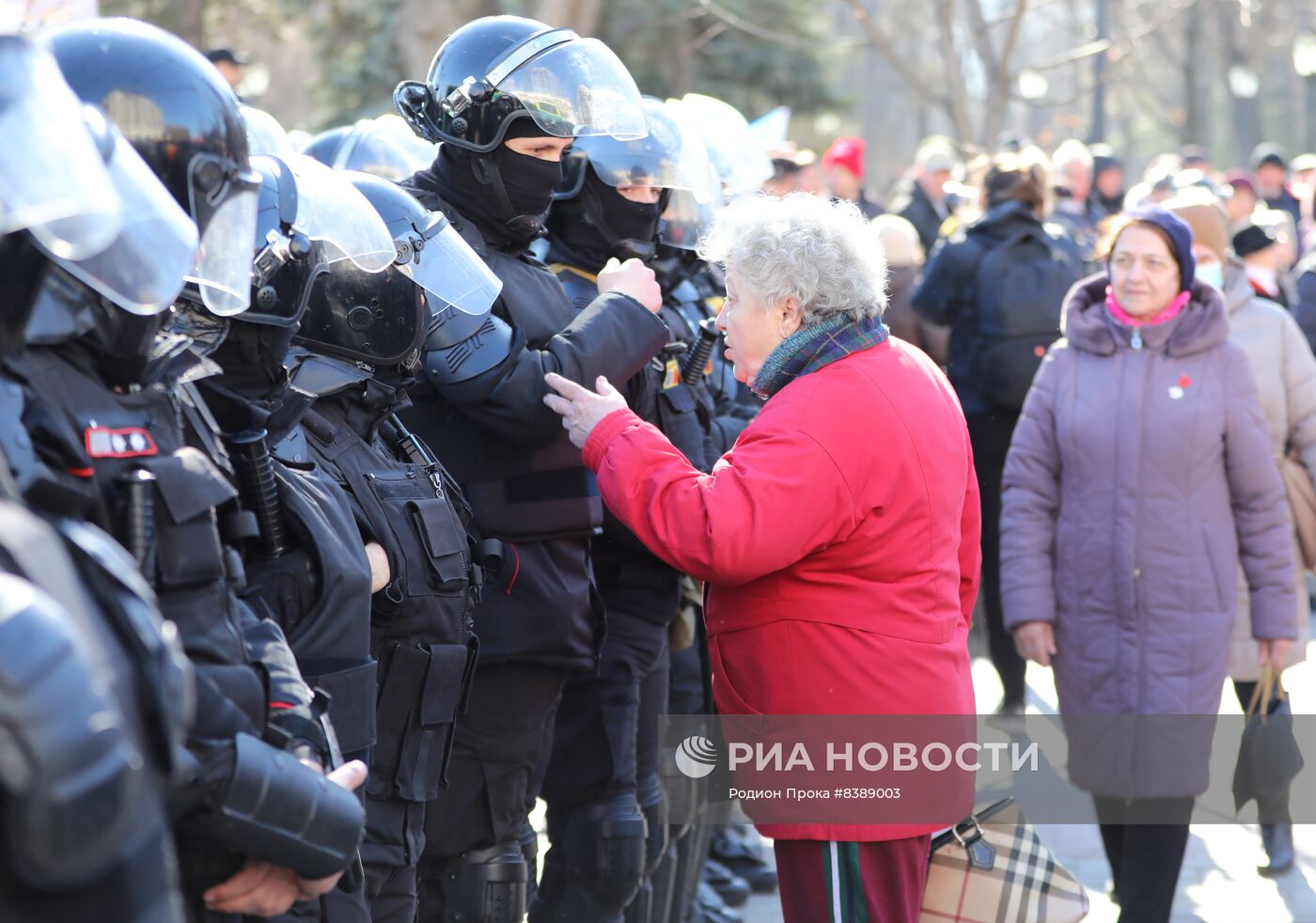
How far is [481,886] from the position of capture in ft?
11.8

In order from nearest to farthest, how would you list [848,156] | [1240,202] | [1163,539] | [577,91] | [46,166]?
[46,166] → [577,91] → [1163,539] → [848,156] → [1240,202]

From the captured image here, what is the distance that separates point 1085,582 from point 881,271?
1.80m

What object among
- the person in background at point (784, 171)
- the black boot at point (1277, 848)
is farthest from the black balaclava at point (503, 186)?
the person in background at point (784, 171)

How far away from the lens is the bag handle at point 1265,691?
5.04 m

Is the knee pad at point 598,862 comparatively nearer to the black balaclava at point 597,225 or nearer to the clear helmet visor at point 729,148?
the black balaclava at point 597,225

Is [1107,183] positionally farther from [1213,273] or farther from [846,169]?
[1213,273]

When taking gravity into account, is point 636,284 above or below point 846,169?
below

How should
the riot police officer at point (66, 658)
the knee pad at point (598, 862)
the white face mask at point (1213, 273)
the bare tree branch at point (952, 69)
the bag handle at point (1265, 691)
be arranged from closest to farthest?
the riot police officer at point (66, 658)
the knee pad at point (598, 862)
the bag handle at point (1265, 691)
the white face mask at point (1213, 273)
the bare tree branch at point (952, 69)

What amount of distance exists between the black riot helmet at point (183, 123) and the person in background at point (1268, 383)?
362 centimetres

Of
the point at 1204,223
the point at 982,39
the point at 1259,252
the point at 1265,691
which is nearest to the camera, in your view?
the point at 1265,691

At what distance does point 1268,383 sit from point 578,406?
2.88 metres

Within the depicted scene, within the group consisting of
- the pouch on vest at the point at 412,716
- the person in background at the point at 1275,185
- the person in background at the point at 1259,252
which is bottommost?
the pouch on vest at the point at 412,716

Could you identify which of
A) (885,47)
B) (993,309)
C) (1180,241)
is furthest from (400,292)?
(885,47)

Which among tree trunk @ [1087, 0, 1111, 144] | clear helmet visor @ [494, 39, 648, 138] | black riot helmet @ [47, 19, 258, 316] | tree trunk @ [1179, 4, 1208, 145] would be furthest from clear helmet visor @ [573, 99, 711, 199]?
tree trunk @ [1179, 4, 1208, 145]
